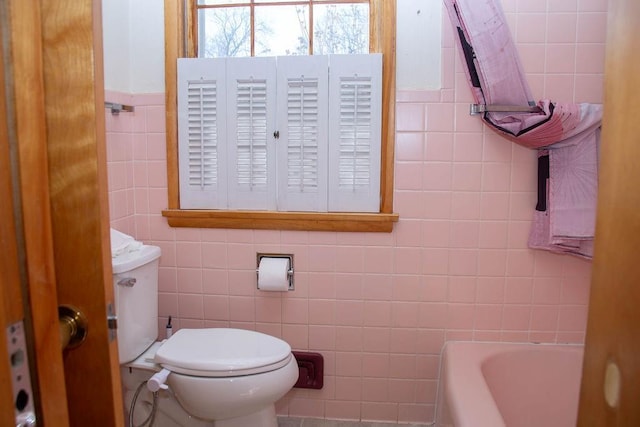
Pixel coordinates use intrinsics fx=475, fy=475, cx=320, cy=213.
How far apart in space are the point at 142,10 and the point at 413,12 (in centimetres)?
109

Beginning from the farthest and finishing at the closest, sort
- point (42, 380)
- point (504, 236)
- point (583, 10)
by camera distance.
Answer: point (504, 236), point (583, 10), point (42, 380)

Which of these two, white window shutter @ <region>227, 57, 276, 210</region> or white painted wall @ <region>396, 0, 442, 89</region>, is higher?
white painted wall @ <region>396, 0, 442, 89</region>

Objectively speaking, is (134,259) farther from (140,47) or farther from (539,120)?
(539,120)

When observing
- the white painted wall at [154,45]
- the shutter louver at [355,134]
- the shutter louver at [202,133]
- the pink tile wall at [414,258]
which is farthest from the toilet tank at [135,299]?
the shutter louver at [355,134]

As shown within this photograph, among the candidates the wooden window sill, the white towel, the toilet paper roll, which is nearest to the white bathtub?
the wooden window sill

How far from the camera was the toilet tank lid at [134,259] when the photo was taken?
1.62 meters

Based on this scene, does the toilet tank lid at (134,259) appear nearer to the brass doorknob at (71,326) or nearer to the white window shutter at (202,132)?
the white window shutter at (202,132)

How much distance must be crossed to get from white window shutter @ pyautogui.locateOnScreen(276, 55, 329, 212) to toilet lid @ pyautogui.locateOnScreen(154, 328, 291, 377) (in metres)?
0.55

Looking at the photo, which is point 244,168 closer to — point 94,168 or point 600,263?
point 94,168

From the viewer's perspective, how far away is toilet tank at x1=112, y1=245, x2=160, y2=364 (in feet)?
5.40

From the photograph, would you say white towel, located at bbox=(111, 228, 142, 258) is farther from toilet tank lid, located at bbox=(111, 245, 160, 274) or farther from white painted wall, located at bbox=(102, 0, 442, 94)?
white painted wall, located at bbox=(102, 0, 442, 94)

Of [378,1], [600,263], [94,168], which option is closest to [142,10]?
[378,1]

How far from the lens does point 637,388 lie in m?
0.42

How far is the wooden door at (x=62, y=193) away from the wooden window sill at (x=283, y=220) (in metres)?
1.27
